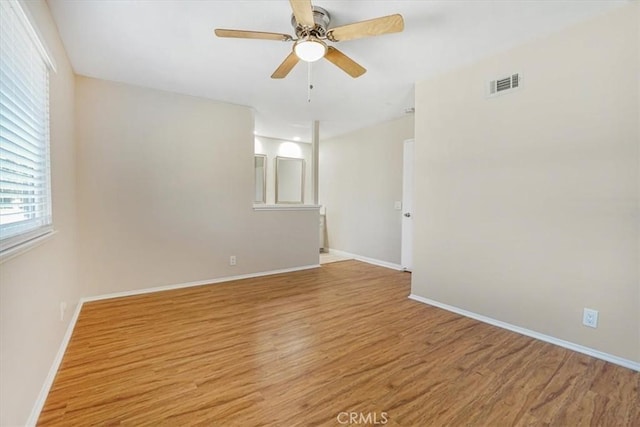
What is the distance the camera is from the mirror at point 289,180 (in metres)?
Result: 6.12

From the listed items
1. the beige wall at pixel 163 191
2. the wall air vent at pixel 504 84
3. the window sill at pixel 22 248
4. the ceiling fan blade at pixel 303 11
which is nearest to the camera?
the window sill at pixel 22 248

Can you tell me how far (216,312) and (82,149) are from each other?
233cm

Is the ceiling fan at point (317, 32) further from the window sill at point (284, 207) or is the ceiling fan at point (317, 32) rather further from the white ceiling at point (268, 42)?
the window sill at point (284, 207)

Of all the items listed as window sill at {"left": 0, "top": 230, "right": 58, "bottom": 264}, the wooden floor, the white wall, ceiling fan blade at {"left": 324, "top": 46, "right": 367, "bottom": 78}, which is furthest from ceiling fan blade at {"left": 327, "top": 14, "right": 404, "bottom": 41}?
the white wall

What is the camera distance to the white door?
4582mm

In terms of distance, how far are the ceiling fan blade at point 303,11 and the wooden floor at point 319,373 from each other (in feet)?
7.50

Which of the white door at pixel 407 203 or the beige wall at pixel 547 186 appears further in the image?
the white door at pixel 407 203

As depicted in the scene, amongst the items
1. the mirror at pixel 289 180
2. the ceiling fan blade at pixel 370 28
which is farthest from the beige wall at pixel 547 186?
the mirror at pixel 289 180

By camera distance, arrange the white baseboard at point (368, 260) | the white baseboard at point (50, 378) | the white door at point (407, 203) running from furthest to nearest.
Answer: the white baseboard at point (368, 260) → the white door at point (407, 203) → the white baseboard at point (50, 378)

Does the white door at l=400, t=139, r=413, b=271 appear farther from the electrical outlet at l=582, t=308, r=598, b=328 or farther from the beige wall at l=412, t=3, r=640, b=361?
the electrical outlet at l=582, t=308, r=598, b=328

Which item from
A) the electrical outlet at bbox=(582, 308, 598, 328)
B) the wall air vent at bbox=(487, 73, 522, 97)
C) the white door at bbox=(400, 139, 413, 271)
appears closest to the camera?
the electrical outlet at bbox=(582, 308, 598, 328)

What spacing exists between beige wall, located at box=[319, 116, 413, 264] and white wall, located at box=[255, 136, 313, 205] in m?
0.35

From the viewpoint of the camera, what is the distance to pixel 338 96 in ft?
12.6

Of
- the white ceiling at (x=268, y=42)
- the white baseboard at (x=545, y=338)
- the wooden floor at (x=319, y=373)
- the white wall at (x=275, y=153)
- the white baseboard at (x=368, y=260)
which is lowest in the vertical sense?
the wooden floor at (x=319, y=373)
